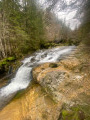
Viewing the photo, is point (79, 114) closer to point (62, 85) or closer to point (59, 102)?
point (59, 102)

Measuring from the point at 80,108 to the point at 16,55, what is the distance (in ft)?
36.3

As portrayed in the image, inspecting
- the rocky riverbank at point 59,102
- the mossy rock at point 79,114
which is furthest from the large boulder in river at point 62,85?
the mossy rock at point 79,114

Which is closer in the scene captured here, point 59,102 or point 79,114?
point 79,114

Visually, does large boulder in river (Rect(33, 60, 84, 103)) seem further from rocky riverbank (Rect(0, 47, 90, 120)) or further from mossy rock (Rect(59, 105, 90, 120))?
mossy rock (Rect(59, 105, 90, 120))

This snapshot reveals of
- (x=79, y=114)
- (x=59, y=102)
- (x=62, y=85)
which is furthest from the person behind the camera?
(x=62, y=85)

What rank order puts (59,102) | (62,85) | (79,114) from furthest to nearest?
(62,85) → (59,102) → (79,114)

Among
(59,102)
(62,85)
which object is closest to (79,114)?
(59,102)

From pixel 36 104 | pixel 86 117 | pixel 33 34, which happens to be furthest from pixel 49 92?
pixel 33 34

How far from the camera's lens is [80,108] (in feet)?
9.12

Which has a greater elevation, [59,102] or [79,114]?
[79,114]

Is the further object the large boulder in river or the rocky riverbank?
the large boulder in river

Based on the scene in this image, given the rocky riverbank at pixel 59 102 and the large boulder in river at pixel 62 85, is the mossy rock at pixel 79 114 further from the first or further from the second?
the large boulder in river at pixel 62 85

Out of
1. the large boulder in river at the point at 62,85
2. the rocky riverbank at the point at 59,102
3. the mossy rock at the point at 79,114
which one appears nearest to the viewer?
the mossy rock at the point at 79,114

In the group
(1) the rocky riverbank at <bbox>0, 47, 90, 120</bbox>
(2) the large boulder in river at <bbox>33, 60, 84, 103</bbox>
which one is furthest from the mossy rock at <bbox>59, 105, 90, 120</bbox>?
(2) the large boulder in river at <bbox>33, 60, 84, 103</bbox>
